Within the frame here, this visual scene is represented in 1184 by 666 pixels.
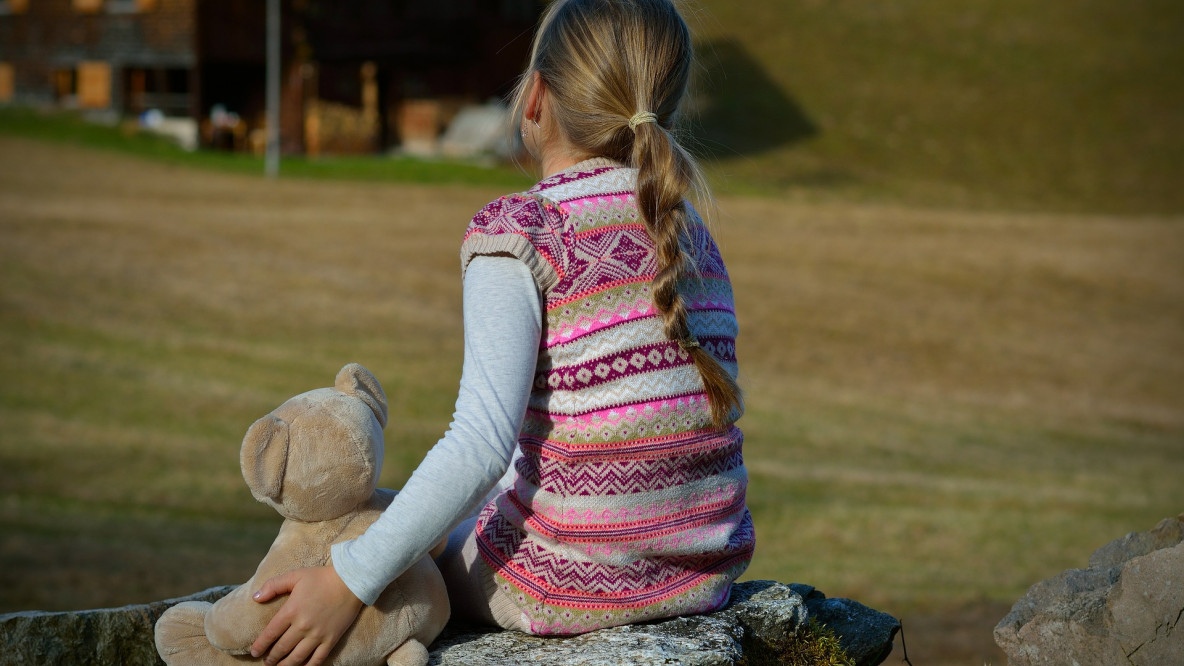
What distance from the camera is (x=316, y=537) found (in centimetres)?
219

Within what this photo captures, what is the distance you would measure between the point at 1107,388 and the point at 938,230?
795 cm

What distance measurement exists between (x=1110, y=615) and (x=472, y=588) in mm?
1376

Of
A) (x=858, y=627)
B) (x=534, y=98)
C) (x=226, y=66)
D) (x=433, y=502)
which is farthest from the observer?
(x=226, y=66)

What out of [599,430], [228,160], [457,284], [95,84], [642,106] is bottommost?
[457,284]

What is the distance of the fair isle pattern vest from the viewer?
2.18 meters

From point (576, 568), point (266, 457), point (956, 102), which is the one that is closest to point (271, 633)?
point (266, 457)

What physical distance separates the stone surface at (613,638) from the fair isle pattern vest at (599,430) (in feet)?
0.24

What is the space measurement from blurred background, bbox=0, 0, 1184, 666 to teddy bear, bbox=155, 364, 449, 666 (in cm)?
107

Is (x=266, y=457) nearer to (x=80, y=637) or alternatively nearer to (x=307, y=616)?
(x=307, y=616)

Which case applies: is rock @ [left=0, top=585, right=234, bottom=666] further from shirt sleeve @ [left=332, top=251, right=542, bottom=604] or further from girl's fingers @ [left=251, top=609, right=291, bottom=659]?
shirt sleeve @ [left=332, top=251, right=542, bottom=604]

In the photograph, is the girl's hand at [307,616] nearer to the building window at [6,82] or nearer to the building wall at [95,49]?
the building wall at [95,49]

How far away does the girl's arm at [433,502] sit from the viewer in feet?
6.67

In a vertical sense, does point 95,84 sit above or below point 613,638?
above

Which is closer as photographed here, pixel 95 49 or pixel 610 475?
pixel 610 475
